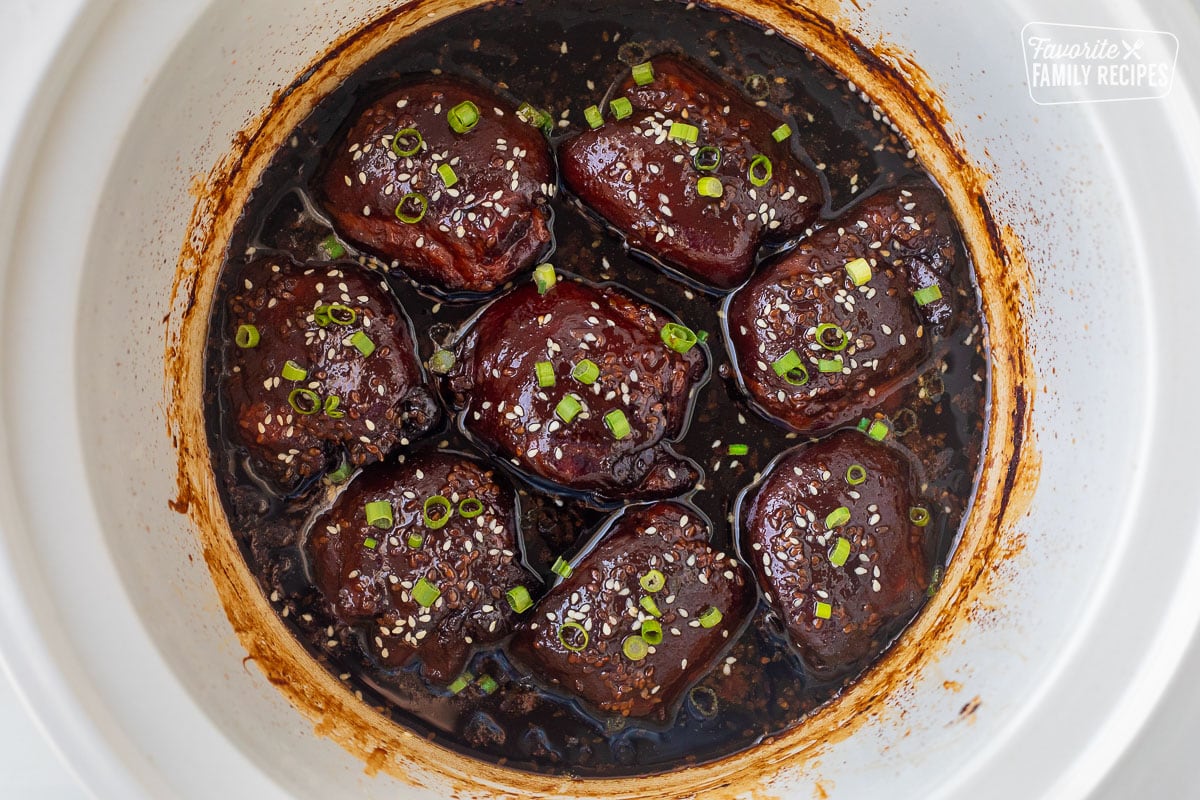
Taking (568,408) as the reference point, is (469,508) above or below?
below

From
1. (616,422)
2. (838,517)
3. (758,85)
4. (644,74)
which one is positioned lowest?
(838,517)

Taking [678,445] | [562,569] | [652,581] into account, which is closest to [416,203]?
[678,445]

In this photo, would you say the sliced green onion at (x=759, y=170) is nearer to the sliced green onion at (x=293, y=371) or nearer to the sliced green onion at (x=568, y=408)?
the sliced green onion at (x=568, y=408)

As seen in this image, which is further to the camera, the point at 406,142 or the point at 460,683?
the point at 460,683

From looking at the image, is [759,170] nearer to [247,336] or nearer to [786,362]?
[786,362]

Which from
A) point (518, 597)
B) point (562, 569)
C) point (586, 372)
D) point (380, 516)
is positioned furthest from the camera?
point (562, 569)

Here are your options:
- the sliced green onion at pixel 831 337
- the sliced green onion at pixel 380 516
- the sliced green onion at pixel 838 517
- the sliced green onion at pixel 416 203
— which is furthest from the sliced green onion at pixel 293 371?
the sliced green onion at pixel 838 517

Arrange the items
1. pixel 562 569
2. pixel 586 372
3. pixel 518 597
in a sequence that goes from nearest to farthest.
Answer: pixel 586 372, pixel 518 597, pixel 562 569
